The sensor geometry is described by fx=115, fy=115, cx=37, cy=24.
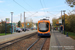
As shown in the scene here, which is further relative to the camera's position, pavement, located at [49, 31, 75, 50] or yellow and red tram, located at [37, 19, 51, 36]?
yellow and red tram, located at [37, 19, 51, 36]

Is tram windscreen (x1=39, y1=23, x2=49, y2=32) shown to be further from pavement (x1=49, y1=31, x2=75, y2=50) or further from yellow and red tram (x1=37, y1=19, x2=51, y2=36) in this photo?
pavement (x1=49, y1=31, x2=75, y2=50)

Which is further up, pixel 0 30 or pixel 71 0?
pixel 71 0

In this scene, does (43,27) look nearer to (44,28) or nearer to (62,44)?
(44,28)

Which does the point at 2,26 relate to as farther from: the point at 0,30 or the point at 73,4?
the point at 73,4

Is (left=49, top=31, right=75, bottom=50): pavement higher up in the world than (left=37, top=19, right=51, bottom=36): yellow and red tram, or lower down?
lower down

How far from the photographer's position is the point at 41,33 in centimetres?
2067

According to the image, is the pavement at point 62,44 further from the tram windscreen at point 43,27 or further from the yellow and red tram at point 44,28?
the tram windscreen at point 43,27

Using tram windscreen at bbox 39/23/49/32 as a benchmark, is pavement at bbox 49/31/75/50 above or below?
below

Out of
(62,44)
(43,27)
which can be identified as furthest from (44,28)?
(62,44)

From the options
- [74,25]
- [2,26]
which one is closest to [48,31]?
[2,26]

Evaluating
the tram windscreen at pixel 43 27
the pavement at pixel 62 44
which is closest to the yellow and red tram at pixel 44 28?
the tram windscreen at pixel 43 27

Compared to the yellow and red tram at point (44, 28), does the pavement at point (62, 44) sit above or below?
below

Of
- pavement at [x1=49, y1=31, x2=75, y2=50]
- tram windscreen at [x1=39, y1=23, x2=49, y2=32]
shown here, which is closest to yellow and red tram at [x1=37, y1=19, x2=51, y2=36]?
tram windscreen at [x1=39, y1=23, x2=49, y2=32]

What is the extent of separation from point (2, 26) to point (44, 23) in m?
11.9
